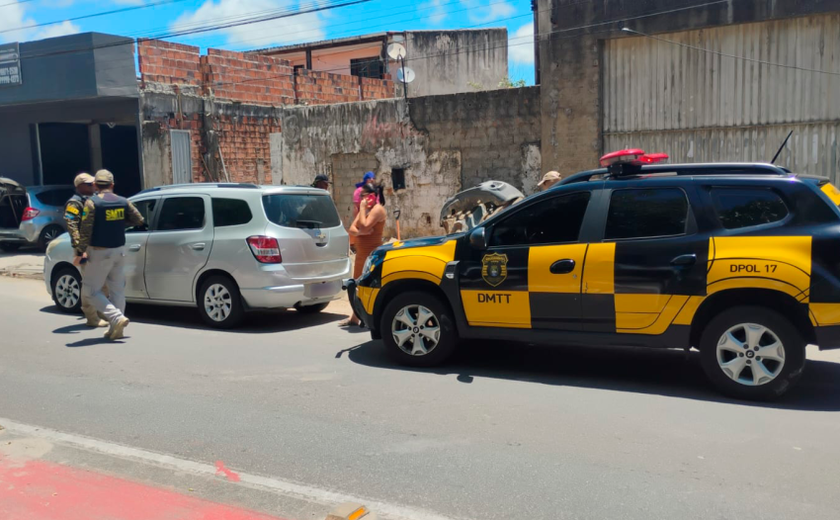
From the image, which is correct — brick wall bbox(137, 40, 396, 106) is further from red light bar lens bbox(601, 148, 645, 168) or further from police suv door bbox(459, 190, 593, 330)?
red light bar lens bbox(601, 148, 645, 168)

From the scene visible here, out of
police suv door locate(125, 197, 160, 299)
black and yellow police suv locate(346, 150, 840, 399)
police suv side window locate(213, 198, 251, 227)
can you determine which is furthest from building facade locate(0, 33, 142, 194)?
black and yellow police suv locate(346, 150, 840, 399)

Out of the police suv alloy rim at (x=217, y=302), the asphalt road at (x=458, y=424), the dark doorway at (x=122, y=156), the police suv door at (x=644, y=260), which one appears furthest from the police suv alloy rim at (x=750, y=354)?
the dark doorway at (x=122, y=156)

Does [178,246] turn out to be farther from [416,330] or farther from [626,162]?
[626,162]

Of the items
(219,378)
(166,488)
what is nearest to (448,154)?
(219,378)

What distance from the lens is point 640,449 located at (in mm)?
4609

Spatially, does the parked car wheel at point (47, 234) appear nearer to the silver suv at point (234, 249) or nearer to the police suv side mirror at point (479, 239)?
the silver suv at point (234, 249)

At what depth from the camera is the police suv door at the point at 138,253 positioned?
29.6 ft

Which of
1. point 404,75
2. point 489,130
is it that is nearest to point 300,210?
point 489,130

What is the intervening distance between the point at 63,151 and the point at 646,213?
19.3 meters

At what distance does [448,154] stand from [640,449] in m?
10.0

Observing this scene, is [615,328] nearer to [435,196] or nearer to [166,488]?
[166,488]

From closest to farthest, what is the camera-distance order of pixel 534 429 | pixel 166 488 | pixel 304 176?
pixel 166 488 < pixel 534 429 < pixel 304 176

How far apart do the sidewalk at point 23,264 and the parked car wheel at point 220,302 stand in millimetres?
6608

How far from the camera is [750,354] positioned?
5.41 meters
